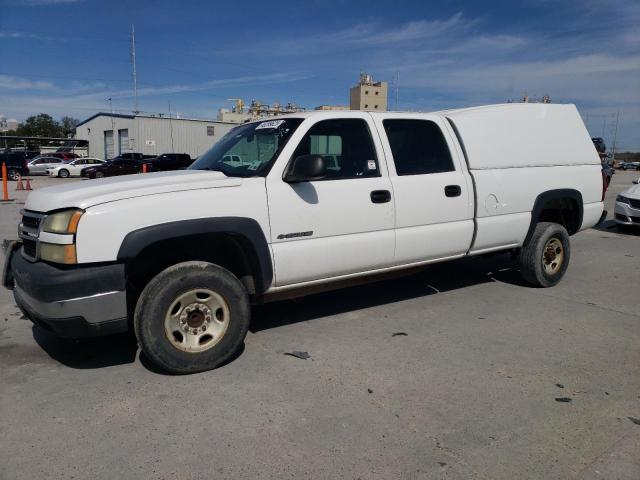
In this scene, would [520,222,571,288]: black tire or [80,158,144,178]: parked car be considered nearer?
[520,222,571,288]: black tire

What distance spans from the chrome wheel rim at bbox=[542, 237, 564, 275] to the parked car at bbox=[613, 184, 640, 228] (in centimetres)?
562

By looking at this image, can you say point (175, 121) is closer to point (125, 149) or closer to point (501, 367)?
point (125, 149)

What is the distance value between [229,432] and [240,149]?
97.0 inches

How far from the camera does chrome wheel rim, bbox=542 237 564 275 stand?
5.91 meters

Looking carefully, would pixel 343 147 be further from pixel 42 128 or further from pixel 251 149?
pixel 42 128

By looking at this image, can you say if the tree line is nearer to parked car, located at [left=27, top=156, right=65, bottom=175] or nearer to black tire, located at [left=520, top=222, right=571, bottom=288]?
parked car, located at [left=27, top=156, right=65, bottom=175]

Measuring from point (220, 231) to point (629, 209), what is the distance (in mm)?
9834

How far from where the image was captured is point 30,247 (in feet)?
11.7

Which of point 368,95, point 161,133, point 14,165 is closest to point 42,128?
point 161,133

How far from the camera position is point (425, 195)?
15.1 ft

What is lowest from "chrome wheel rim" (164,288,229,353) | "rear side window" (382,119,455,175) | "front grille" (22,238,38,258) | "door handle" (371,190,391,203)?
"chrome wheel rim" (164,288,229,353)

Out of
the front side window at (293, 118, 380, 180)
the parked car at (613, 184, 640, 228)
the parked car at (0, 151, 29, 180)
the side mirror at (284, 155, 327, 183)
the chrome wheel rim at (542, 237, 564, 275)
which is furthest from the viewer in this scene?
the parked car at (0, 151, 29, 180)

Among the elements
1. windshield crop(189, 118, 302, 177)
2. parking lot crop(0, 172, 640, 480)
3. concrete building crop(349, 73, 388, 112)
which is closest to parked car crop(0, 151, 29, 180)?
concrete building crop(349, 73, 388, 112)

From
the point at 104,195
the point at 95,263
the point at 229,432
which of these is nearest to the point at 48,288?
the point at 95,263
